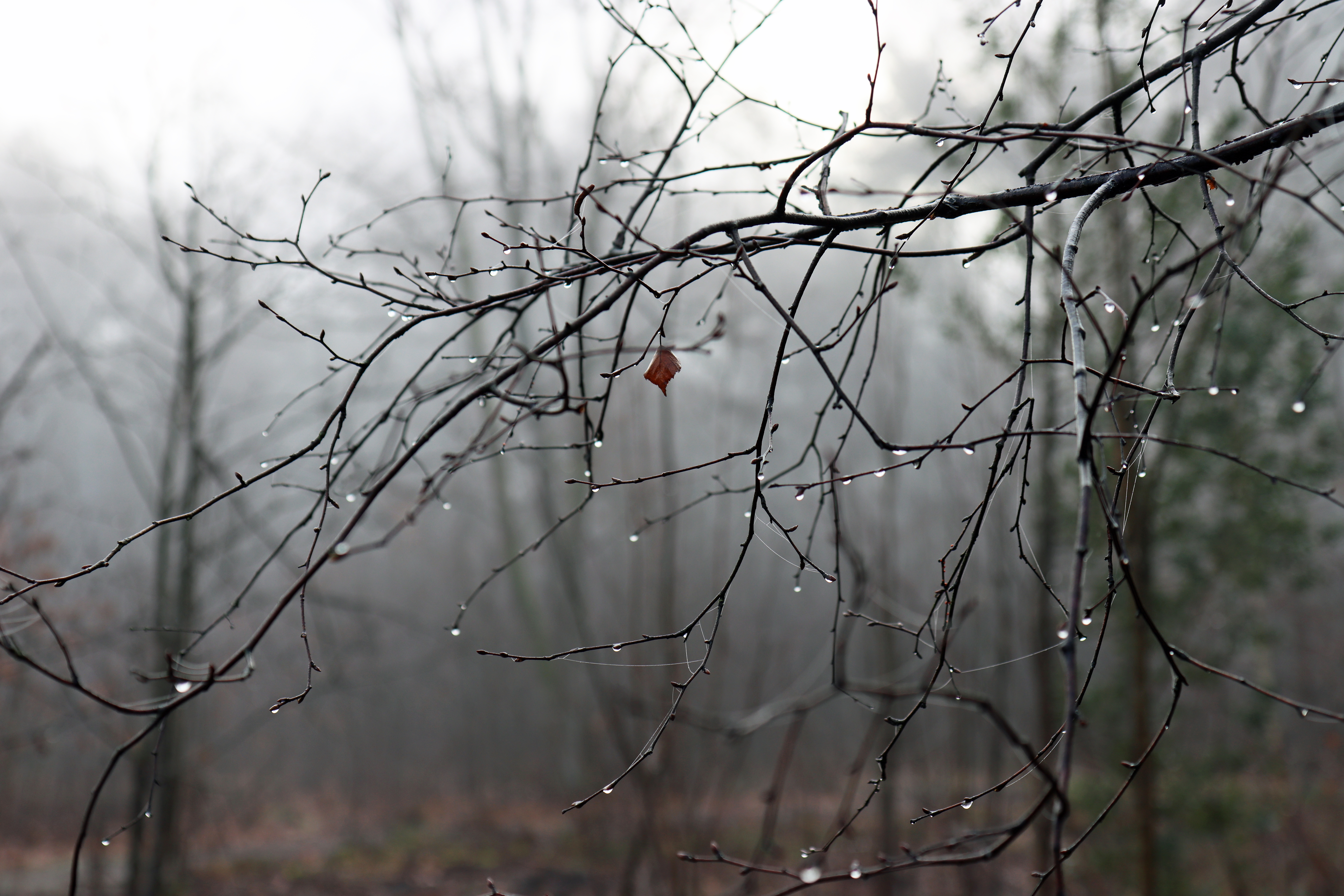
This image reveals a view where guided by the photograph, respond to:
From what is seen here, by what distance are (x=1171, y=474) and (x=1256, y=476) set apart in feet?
2.16

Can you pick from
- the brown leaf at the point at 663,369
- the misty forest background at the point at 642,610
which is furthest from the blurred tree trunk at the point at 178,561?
the brown leaf at the point at 663,369

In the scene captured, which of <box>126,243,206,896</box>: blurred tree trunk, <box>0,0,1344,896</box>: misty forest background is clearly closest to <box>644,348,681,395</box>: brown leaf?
<box>0,0,1344,896</box>: misty forest background

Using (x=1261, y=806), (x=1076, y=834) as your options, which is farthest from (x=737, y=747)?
(x=1261, y=806)

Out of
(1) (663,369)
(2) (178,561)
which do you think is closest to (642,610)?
(2) (178,561)

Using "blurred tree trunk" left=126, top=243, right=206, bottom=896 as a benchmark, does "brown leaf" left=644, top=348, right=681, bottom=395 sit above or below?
below

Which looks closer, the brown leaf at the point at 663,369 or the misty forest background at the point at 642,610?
the brown leaf at the point at 663,369

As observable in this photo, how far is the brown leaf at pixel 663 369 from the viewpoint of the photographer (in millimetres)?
1471

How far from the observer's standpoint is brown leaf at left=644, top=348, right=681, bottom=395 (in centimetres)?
147

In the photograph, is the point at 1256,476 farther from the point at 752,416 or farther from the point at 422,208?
the point at 422,208

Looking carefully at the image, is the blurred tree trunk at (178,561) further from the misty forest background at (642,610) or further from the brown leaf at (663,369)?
the brown leaf at (663,369)

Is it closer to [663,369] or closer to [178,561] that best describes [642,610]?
[178,561]

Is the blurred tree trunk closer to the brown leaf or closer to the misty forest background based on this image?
the misty forest background

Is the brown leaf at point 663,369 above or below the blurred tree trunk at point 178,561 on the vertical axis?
below

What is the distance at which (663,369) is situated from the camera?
1502 mm
